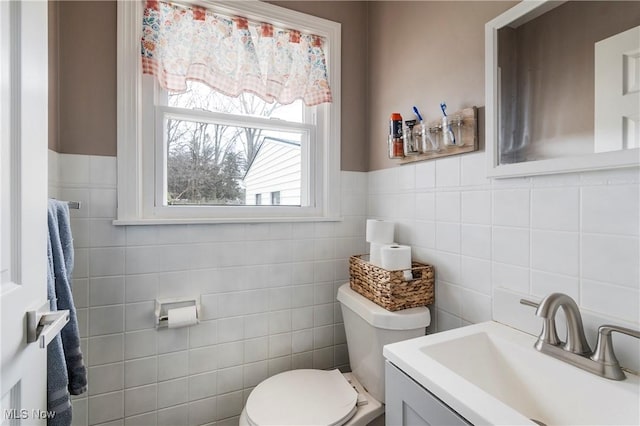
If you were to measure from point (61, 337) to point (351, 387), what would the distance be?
1.03 meters

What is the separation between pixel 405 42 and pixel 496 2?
472mm

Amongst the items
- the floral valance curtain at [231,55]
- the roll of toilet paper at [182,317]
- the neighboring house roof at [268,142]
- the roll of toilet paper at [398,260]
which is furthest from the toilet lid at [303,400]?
the floral valance curtain at [231,55]

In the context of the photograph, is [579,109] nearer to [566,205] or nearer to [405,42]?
[566,205]

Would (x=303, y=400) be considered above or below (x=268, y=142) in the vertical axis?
below

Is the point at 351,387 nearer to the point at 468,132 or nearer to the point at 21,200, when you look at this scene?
the point at 468,132

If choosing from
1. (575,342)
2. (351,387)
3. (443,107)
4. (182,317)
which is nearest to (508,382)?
(575,342)

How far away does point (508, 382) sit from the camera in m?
0.86

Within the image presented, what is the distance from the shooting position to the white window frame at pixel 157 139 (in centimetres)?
125

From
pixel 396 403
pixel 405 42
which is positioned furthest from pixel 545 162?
pixel 405 42

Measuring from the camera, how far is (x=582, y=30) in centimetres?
82

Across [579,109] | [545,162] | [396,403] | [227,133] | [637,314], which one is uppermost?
[227,133]

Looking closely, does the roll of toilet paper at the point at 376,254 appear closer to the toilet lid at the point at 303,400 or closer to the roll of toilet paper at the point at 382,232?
the roll of toilet paper at the point at 382,232

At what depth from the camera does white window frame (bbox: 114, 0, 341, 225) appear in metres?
1.25

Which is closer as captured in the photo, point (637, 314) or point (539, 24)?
point (637, 314)
